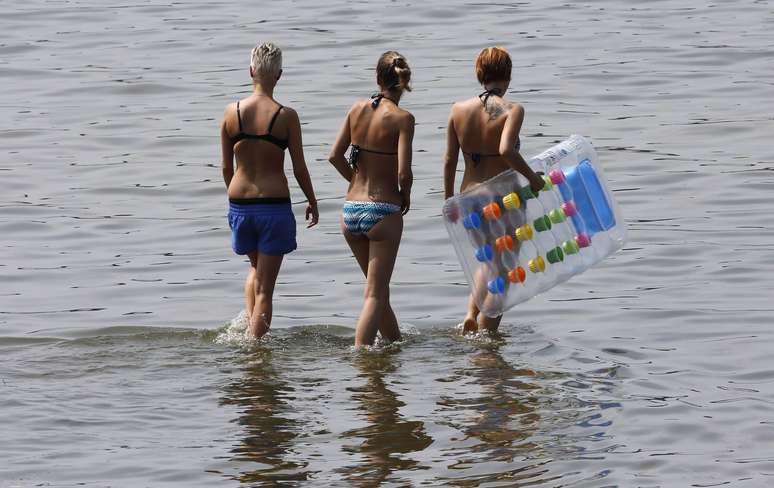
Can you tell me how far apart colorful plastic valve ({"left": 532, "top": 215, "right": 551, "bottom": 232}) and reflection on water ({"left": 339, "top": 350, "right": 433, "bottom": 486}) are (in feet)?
4.10

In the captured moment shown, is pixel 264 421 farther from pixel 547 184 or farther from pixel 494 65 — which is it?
pixel 494 65

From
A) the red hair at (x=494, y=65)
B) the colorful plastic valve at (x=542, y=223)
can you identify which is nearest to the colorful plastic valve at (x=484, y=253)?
the colorful plastic valve at (x=542, y=223)

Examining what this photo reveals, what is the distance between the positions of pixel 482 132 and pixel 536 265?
0.94 m

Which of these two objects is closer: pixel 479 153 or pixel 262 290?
pixel 479 153

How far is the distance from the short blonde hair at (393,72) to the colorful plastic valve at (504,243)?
1.18 m

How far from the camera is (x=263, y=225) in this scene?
9.70 m

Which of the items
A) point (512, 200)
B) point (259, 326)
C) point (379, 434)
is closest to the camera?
point (379, 434)

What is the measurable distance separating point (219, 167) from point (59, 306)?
15.7ft

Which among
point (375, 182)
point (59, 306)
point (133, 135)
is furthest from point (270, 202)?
point (133, 135)

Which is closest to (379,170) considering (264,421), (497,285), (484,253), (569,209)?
(484,253)

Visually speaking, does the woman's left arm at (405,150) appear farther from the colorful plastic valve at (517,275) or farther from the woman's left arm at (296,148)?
the colorful plastic valve at (517,275)

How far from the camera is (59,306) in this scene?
1147 centimetres

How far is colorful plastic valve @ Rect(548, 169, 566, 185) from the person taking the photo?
9.86 m

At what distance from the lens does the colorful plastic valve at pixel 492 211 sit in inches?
382
